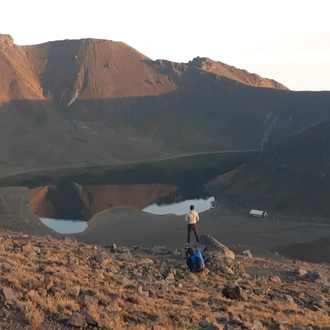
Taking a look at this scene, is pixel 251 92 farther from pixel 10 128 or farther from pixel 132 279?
pixel 132 279

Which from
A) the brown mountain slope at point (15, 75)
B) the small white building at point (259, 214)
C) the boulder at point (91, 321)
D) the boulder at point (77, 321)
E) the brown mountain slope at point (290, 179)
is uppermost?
the brown mountain slope at point (15, 75)

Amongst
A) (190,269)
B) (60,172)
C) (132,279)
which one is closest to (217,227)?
(190,269)

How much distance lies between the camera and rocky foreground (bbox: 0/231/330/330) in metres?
8.00

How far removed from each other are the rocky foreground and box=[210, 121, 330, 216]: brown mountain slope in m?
31.5

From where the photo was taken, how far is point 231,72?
168250mm

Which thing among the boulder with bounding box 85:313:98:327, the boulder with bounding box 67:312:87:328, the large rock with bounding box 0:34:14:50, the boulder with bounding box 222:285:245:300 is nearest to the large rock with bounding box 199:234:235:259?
the boulder with bounding box 222:285:245:300

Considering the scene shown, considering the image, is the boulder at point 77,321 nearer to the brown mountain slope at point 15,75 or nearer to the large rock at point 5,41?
the brown mountain slope at point 15,75

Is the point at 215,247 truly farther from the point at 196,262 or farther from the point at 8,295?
the point at 8,295

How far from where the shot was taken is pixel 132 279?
42.1 feet

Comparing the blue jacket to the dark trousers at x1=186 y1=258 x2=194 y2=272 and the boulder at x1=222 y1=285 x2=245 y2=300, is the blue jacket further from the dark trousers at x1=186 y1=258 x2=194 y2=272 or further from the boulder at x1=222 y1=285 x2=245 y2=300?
the boulder at x1=222 y1=285 x2=245 y2=300

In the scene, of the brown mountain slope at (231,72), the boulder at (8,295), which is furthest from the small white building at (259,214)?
the brown mountain slope at (231,72)

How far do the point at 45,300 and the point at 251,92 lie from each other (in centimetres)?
13783

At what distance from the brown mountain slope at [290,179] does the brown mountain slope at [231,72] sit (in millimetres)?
103431

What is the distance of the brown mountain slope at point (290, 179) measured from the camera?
48.0m
